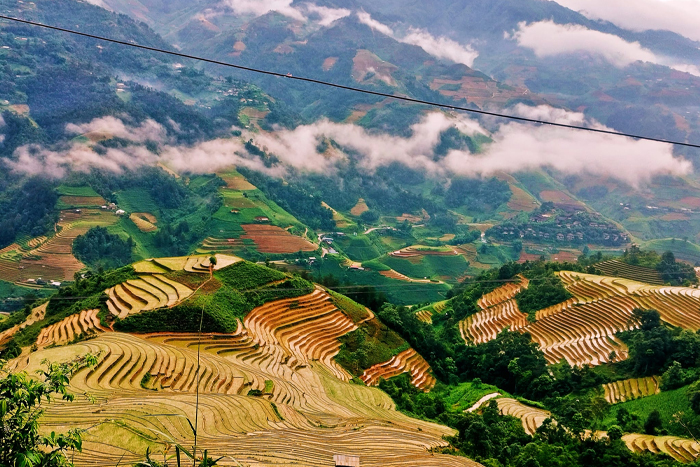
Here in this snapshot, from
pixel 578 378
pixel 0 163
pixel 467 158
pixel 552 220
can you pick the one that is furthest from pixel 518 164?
pixel 578 378

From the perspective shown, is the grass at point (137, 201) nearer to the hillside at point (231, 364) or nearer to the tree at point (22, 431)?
the hillside at point (231, 364)

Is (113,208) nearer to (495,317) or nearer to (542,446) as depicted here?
(495,317)

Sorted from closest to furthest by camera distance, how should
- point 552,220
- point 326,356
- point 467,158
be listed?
point 326,356 → point 552,220 → point 467,158

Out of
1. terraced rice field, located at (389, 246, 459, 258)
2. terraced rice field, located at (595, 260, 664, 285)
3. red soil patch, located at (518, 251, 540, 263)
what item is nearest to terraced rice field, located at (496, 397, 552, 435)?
terraced rice field, located at (595, 260, 664, 285)

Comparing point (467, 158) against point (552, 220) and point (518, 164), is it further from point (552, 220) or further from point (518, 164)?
point (552, 220)

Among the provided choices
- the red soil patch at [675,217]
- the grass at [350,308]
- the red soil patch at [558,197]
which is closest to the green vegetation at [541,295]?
the grass at [350,308]
